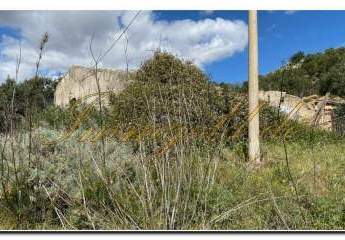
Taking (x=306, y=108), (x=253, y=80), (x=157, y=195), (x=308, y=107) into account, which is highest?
(x=253, y=80)

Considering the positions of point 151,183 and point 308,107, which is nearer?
point 151,183

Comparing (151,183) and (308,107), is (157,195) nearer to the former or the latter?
(151,183)

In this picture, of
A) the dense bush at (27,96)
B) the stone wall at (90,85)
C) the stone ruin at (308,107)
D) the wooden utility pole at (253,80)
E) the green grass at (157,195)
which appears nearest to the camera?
the green grass at (157,195)

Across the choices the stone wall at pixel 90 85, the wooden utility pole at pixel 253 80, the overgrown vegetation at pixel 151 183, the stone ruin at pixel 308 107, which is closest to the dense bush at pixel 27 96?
the overgrown vegetation at pixel 151 183

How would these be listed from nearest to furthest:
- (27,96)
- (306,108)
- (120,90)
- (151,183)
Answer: (151,183)
(27,96)
(120,90)
(306,108)

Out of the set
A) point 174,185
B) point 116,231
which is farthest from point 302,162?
point 116,231

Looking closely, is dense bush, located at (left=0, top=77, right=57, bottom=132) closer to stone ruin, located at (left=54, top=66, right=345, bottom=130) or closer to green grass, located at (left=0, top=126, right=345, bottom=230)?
stone ruin, located at (left=54, top=66, right=345, bottom=130)

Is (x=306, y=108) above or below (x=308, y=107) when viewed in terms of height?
above

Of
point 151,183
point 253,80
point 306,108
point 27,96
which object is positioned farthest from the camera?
point 253,80

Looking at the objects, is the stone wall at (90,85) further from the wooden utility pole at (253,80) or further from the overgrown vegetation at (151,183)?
the wooden utility pole at (253,80)

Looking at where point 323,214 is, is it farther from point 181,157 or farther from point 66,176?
point 66,176

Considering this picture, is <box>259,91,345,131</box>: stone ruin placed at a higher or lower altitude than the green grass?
higher

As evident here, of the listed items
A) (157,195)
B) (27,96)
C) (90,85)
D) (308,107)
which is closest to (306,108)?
(308,107)

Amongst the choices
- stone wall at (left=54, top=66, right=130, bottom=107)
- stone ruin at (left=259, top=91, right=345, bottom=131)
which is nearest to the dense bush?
stone wall at (left=54, top=66, right=130, bottom=107)
